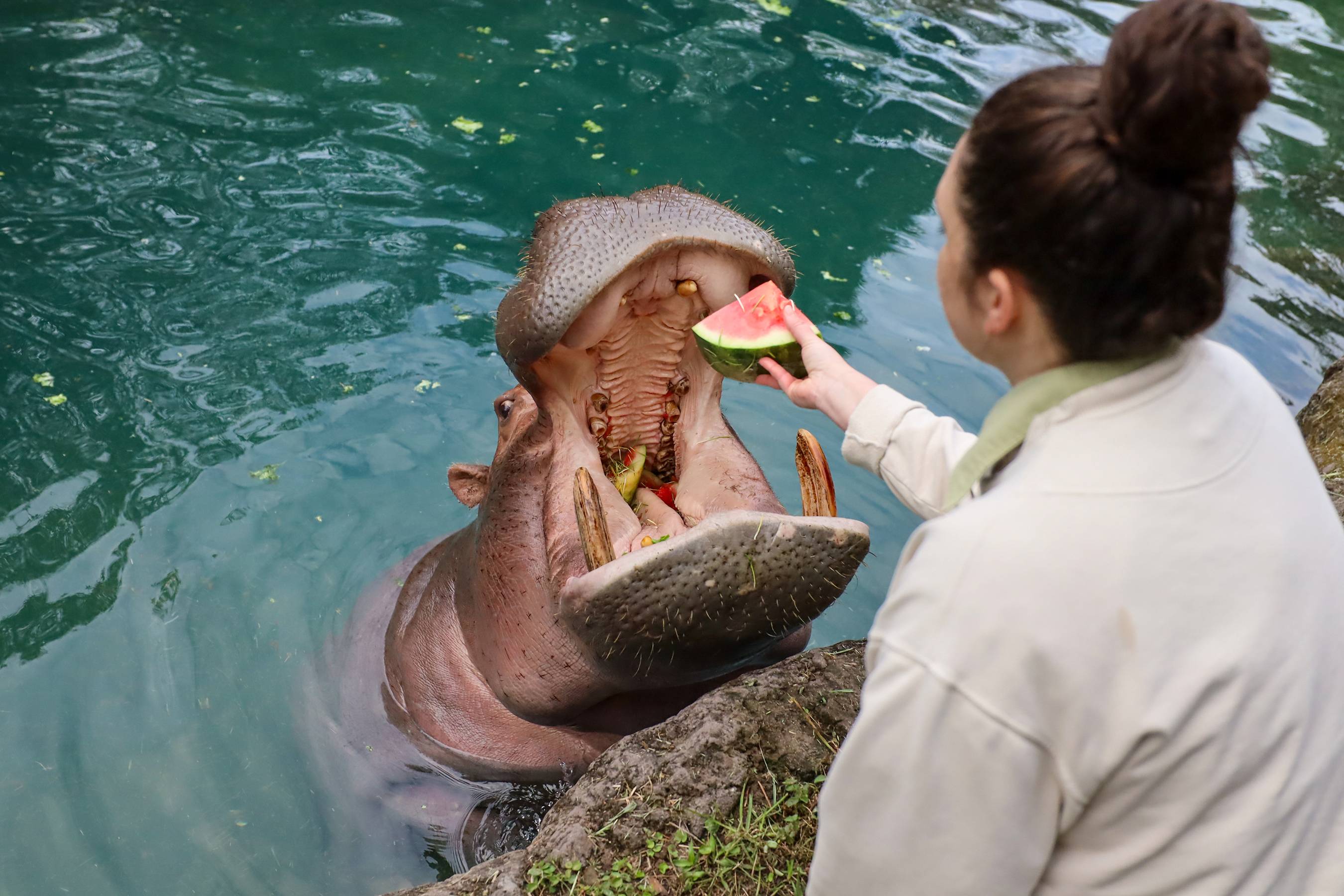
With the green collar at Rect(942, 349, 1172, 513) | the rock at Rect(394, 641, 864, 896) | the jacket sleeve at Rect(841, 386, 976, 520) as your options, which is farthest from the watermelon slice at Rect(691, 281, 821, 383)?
the green collar at Rect(942, 349, 1172, 513)

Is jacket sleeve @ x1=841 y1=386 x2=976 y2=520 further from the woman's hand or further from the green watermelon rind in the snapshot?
the green watermelon rind

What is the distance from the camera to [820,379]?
278 cm

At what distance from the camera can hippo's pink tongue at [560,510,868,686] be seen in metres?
2.72

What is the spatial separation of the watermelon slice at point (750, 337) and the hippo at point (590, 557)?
0.18 metres

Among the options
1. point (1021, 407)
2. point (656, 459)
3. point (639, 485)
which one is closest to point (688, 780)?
point (639, 485)

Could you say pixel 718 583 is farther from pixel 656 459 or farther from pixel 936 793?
pixel 936 793

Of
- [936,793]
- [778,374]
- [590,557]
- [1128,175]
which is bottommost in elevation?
[590,557]

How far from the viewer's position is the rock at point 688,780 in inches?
113

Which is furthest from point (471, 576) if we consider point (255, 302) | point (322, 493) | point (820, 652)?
point (255, 302)

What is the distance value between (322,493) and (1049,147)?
16.2 ft

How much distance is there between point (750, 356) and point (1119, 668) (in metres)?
1.63

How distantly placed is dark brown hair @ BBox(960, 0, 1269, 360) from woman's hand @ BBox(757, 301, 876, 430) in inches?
42.2

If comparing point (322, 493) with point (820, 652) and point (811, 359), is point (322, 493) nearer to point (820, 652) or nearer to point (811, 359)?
point (820, 652)

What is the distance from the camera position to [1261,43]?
1.43m
